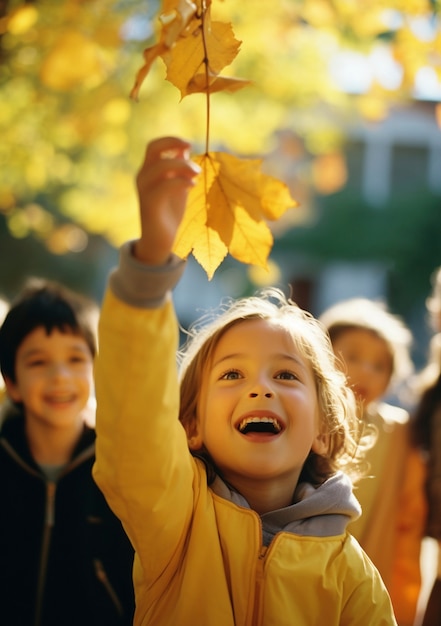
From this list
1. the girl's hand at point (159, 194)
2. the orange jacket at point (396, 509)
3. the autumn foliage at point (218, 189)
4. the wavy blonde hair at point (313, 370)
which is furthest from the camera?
the orange jacket at point (396, 509)

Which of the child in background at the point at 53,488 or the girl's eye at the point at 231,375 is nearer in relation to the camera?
the girl's eye at the point at 231,375

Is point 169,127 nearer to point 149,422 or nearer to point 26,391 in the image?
point 26,391

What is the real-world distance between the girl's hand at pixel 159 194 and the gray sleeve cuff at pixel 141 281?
19 mm

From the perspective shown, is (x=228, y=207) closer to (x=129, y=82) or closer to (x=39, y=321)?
(x=39, y=321)

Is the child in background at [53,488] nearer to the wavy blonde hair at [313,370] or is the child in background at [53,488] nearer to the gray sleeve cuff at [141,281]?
the wavy blonde hair at [313,370]

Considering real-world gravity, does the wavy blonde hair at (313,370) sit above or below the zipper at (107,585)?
above

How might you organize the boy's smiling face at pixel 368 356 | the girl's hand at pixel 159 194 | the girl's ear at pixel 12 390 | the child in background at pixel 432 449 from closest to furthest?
the girl's hand at pixel 159 194
the girl's ear at pixel 12 390
the child in background at pixel 432 449
the boy's smiling face at pixel 368 356

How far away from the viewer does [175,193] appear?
1.27 m

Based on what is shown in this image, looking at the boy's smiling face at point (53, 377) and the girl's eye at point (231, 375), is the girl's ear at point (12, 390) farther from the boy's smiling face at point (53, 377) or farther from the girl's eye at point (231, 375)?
the girl's eye at point (231, 375)

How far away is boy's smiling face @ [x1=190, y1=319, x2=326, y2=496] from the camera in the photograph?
5.25 ft

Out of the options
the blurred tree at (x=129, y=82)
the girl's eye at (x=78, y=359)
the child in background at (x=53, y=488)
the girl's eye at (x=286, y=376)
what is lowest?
the child in background at (x=53, y=488)

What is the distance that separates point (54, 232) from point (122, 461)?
→ 782cm

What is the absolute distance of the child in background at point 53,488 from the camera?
238 cm

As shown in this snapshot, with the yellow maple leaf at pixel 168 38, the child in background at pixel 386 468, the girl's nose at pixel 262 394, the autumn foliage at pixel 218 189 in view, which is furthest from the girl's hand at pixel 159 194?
the child in background at pixel 386 468
